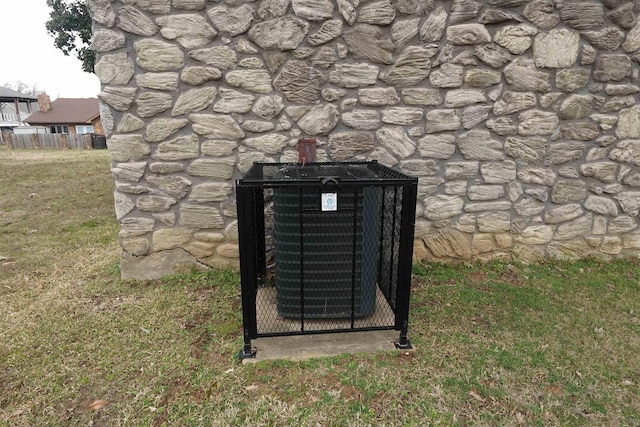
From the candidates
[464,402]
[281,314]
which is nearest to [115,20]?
[281,314]

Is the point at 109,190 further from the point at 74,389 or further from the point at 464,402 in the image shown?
the point at 464,402

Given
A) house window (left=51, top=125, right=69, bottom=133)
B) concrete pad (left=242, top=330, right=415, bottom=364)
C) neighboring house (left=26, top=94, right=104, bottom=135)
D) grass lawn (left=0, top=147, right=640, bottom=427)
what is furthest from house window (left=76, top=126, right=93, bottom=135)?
concrete pad (left=242, top=330, right=415, bottom=364)

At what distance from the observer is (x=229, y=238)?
133 inches

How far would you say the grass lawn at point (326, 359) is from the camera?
6.30ft

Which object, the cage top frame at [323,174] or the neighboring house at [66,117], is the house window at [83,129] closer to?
the neighboring house at [66,117]

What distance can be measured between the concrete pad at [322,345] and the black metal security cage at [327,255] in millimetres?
57

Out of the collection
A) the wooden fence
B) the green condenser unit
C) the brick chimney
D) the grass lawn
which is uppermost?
the brick chimney

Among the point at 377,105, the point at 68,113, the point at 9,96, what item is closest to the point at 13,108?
the point at 9,96

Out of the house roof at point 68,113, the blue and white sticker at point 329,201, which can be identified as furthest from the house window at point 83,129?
the blue and white sticker at point 329,201

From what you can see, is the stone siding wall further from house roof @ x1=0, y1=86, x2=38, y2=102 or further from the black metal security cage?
house roof @ x1=0, y1=86, x2=38, y2=102

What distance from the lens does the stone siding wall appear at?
9.80 ft

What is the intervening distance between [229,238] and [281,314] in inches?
39.3

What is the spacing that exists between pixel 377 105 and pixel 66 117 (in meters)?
39.2

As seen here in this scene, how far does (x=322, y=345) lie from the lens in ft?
7.97
